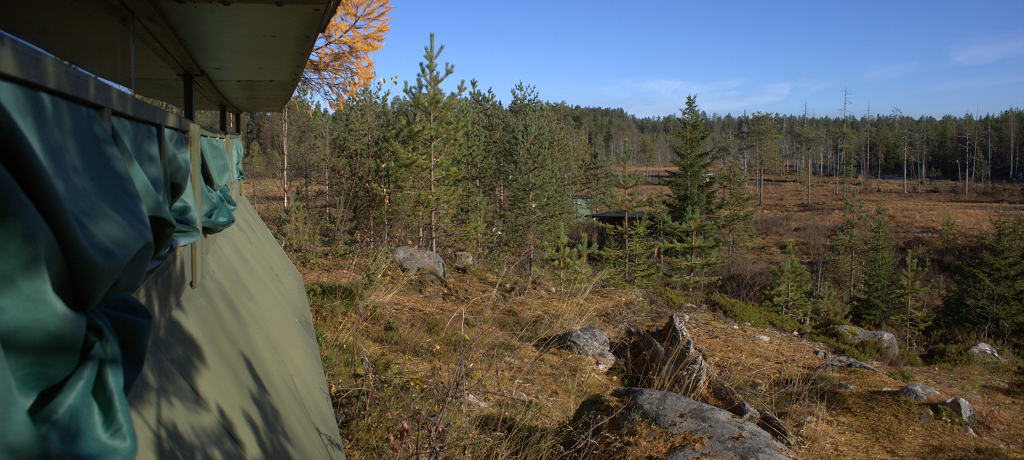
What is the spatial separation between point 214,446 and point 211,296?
1.03 meters

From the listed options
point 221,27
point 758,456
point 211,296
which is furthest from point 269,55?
point 758,456

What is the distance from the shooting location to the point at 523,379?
5938 millimetres

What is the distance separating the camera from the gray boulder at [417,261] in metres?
11.7

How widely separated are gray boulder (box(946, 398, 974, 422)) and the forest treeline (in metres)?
5.69

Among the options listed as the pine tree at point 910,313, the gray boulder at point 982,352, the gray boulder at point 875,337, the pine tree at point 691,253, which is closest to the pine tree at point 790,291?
the pine tree at point 691,253

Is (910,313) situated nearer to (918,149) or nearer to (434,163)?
(434,163)

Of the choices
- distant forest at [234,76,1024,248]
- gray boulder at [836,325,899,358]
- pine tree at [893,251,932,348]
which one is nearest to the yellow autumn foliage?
distant forest at [234,76,1024,248]

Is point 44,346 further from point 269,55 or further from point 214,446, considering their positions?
point 269,55

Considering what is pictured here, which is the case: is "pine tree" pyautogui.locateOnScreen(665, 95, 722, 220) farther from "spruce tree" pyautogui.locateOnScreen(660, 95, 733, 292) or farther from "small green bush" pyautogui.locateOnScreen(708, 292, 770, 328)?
"small green bush" pyautogui.locateOnScreen(708, 292, 770, 328)

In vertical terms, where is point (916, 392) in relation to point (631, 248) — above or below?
below

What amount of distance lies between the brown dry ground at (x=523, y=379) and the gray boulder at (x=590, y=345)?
18 centimetres

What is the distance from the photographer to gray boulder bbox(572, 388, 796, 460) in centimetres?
367

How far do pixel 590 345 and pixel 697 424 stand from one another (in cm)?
363

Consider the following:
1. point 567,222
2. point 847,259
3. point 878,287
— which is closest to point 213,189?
point 567,222
